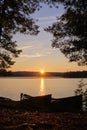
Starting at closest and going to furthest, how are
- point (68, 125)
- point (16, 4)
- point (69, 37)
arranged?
point (68, 125) < point (16, 4) < point (69, 37)

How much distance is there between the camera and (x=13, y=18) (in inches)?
1001

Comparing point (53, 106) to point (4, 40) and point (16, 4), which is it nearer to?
point (4, 40)

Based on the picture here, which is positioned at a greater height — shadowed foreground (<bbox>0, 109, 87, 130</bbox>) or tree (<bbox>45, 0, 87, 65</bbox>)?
tree (<bbox>45, 0, 87, 65</bbox>)

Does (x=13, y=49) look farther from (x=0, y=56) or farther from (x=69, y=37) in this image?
(x=69, y=37)

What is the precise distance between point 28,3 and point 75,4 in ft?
13.9

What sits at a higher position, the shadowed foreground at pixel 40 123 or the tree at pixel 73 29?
the tree at pixel 73 29

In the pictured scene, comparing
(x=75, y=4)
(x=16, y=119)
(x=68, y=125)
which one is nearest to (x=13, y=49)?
(x=75, y=4)

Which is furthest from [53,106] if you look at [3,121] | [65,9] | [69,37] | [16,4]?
[3,121]

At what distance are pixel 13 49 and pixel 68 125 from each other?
1142 centimetres

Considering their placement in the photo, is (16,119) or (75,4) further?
(75,4)

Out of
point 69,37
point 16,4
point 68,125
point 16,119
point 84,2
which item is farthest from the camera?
point 69,37

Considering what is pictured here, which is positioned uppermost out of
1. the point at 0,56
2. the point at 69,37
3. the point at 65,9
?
the point at 65,9

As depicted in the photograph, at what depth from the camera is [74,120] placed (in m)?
20.0

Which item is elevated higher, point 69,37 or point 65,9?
point 65,9
